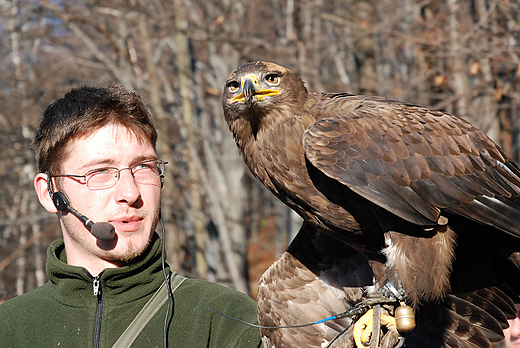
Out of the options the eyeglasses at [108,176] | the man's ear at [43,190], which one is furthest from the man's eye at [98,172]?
the man's ear at [43,190]

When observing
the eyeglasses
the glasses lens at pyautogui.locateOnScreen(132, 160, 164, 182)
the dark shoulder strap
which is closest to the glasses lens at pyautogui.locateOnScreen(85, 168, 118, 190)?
the eyeglasses

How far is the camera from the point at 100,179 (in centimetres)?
280

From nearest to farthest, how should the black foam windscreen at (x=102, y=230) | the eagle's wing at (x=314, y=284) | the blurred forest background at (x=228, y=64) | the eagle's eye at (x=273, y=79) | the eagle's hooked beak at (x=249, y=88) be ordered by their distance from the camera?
the black foam windscreen at (x=102, y=230), the eagle's hooked beak at (x=249, y=88), the eagle's eye at (x=273, y=79), the eagle's wing at (x=314, y=284), the blurred forest background at (x=228, y=64)

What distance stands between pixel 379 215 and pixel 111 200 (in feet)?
4.86

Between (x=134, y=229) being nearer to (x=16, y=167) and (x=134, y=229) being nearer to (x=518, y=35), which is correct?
(x=518, y=35)

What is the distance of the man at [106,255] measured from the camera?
2771 millimetres

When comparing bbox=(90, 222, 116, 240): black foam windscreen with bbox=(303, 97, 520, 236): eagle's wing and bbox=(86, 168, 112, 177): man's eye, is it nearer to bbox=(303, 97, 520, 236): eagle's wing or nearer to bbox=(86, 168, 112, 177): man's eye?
bbox=(86, 168, 112, 177): man's eye

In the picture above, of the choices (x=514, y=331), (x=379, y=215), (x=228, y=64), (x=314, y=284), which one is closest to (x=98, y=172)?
(x=379, y=215)

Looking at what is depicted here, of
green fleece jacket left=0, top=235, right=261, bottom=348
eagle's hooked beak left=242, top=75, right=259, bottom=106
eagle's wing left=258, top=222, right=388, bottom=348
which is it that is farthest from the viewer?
eagle's wing left=258, top=222, right=388, bottom=348

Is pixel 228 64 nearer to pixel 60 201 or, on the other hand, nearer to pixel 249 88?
pixel 249 88

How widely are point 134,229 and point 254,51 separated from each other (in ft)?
21.8

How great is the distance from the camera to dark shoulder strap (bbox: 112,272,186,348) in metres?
2.72

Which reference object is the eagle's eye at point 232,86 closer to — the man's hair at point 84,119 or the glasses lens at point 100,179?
the man's hair at point 84,119

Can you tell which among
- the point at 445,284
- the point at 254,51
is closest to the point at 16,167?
the point at 254,51
